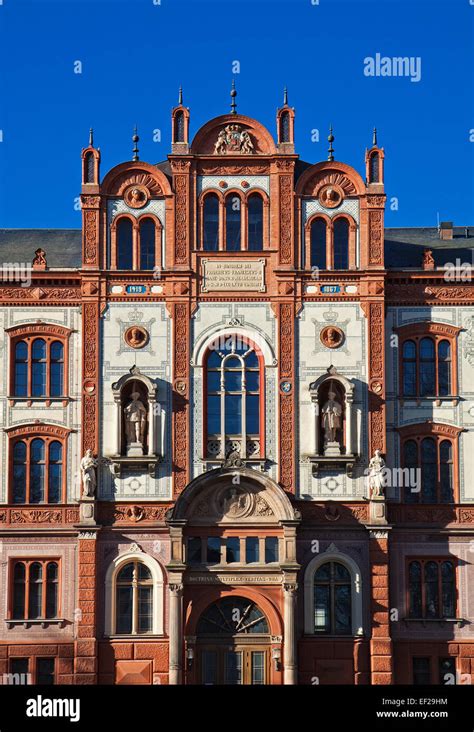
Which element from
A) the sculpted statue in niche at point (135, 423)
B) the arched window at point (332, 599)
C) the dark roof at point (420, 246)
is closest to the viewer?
the arched window at point (332, 599)

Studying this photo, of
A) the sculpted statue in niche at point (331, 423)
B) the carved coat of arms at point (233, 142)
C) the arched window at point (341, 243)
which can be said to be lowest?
the sculpted statue in niche at point (331, 423)

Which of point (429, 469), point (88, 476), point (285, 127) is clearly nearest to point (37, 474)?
point (88, 476)

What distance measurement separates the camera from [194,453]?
168ft

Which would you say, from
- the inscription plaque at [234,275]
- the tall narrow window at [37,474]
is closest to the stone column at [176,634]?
the tall narrow window at [37,474]

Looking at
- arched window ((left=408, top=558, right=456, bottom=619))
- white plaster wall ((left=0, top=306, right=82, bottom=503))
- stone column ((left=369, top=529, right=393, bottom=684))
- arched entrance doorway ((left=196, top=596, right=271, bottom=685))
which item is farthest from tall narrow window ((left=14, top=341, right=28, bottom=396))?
arched window ((left=408, top=558, right=456, bottom=619))

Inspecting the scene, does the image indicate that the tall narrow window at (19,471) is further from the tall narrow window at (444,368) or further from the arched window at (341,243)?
the tall narrow window at (444,368)

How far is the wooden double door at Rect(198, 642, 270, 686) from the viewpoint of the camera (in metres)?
49.8

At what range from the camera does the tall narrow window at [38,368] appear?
5206 centimetres

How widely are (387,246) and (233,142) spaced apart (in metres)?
7.91

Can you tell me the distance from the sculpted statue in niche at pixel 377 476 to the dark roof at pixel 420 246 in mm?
8262

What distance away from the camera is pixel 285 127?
5269cm

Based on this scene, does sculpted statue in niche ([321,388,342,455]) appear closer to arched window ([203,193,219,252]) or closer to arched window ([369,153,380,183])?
arched window ([203,193,219,252])

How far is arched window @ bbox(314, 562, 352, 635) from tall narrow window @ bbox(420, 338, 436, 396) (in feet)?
24.7
